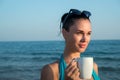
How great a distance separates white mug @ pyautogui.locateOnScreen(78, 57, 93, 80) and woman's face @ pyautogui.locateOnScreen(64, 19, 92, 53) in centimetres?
26

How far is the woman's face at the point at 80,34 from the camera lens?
8.57ft

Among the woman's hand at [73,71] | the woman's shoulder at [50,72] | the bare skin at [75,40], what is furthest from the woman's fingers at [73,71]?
the woman's shoulder at [50,72]

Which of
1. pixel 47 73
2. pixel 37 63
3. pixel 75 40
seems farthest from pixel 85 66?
pixel 37 63

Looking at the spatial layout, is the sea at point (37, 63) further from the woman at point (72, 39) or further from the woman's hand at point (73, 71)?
the woman's hand at point (73, 71)

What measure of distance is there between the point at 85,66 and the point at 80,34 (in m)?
0.36

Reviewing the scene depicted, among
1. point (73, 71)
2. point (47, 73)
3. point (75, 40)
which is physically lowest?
point (47, 73)

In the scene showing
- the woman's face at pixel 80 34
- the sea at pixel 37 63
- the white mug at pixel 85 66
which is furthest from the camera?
the sea at pixel 37 63

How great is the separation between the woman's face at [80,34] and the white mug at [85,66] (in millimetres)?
262

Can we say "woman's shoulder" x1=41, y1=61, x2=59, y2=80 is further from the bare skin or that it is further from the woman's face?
the woman's face

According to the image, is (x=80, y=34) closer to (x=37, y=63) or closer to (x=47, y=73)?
(x=47, y=73)

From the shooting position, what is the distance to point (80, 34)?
2.61m

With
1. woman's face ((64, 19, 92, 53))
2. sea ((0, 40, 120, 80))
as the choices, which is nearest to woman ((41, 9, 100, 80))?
woman's face ((64, 19, 92, 53))

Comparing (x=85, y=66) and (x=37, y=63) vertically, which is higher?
(x=85, y=66)

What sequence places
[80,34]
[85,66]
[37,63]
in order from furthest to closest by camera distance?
1. [37,63]
2. [80,34]
3. [85,66]
